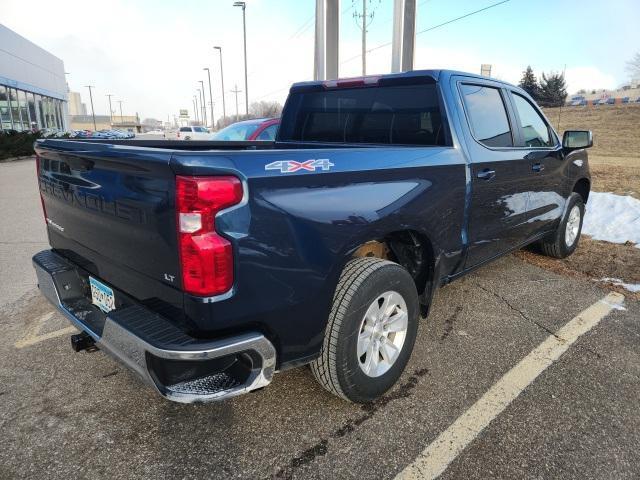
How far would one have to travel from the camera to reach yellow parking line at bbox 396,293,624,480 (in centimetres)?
221

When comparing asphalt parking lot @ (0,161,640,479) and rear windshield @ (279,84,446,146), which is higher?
rear windshield @ (279,84,446,146)

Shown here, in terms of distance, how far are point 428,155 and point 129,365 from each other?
202cm

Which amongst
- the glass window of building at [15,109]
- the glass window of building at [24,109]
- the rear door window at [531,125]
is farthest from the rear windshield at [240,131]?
the glass window of building at [24,109]

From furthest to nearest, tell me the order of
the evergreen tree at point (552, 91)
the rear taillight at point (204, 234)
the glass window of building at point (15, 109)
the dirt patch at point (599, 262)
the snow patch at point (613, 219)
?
the evergreen tree at point (552, 91) → the glass window of building at point (15, 109) → the snow patch at point (613, 219) → the dirt patch at point (599, 262) → the rear taillight at point (204, 234)

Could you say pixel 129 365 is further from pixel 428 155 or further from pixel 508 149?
pixel 508 149

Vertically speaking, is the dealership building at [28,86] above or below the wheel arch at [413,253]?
above

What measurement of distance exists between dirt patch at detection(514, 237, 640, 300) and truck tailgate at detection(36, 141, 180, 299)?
14.2ft

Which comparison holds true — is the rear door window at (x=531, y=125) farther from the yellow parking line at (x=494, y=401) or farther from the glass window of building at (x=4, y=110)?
the glass window of building at (x=4, y=110)

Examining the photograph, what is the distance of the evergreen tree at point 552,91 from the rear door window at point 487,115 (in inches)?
2255

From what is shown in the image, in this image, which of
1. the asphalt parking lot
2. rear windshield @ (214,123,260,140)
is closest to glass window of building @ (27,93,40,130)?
rear windshield @ (214,123,260,140)

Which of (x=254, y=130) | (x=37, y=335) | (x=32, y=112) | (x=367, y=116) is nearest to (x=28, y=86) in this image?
(x=32, y=112)

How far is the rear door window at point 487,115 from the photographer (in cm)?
339

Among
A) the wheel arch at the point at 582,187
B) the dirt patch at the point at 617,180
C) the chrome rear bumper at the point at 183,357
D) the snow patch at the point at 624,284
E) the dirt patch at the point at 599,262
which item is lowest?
the snow patch at the point at 624,284

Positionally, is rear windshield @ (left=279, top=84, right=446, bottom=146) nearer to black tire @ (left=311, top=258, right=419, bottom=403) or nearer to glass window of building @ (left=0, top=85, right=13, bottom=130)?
black tire @ (left=311, top=258, right=419, bottom=403)
